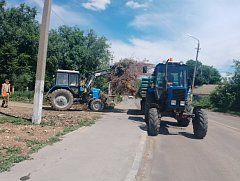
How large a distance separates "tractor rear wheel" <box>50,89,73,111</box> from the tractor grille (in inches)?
386

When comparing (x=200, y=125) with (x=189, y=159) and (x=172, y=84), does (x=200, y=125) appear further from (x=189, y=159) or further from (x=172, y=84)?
(x=189, y=159)

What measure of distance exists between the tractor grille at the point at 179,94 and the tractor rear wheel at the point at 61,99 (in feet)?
32.2

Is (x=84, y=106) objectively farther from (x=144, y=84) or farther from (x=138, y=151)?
(x=138, y=151)

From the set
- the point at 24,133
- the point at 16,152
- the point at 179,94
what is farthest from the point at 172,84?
the point at 16,152

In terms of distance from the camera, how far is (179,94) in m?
14.2

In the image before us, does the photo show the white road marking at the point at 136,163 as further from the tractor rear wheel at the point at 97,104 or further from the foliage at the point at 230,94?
the foliage at the point at 230,94

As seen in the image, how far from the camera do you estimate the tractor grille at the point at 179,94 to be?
14195mm

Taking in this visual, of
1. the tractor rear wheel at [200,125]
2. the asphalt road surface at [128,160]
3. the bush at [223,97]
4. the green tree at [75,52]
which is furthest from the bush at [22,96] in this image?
the bush at [223,97]

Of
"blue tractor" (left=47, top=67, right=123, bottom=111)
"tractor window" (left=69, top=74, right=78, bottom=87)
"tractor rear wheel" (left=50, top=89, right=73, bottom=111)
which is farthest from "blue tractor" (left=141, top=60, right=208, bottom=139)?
"tractor window" (left=69, top=74, right=78, bottom=87)

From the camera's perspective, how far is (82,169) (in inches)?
288

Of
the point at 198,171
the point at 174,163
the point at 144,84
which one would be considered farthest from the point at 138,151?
the point at 144,84

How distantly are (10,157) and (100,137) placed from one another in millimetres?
4398

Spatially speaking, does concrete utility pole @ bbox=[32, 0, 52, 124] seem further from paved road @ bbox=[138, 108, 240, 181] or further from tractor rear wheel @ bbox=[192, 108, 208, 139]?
tractor rear wheel @ bbox=[192, 108, 208, 139]

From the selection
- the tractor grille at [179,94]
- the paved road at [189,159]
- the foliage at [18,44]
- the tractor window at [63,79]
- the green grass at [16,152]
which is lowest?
the paved road at [189,159]
